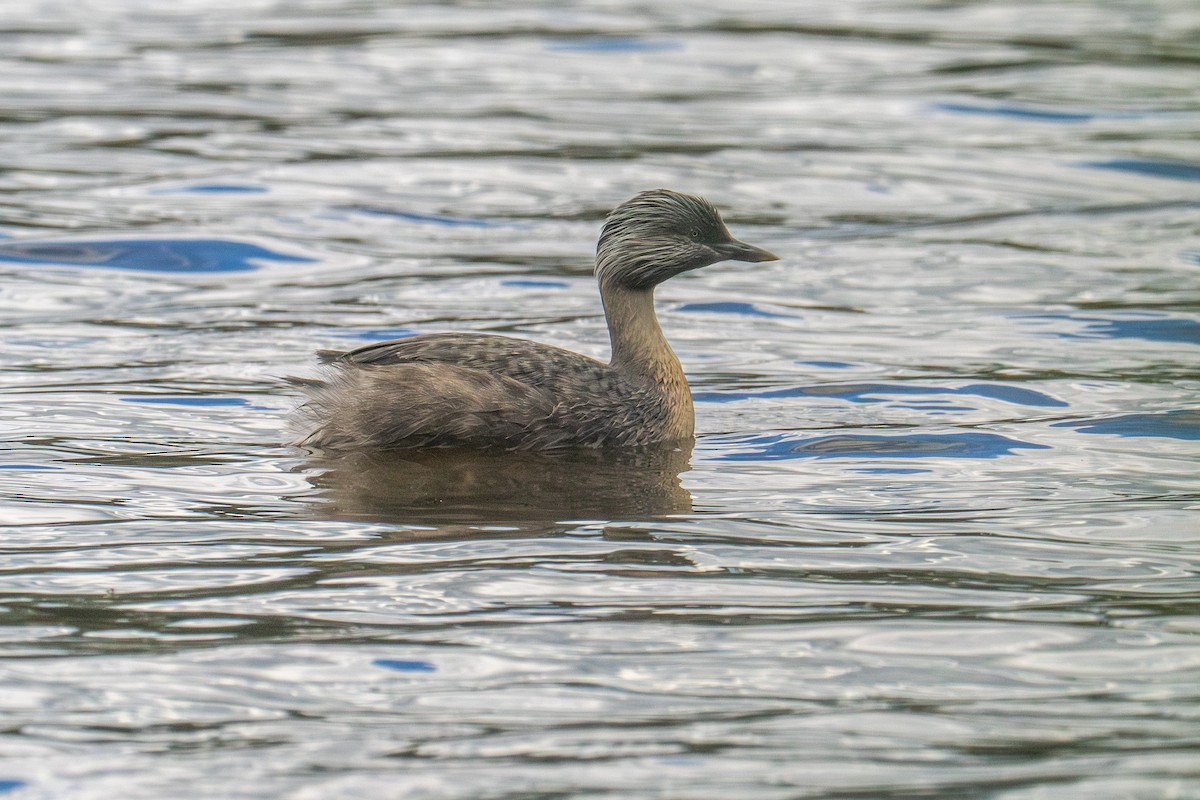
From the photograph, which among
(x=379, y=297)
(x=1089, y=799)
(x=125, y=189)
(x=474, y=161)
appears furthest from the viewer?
(x=474, y=161)

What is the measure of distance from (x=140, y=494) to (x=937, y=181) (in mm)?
9543

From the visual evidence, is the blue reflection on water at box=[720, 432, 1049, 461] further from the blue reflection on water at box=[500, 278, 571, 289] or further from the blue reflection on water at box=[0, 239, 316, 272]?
the blue reflection on water at box=[0, 239, 316, 272]

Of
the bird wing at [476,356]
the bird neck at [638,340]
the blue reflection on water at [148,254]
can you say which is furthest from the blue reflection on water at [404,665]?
the blue reflection on water at [148,254]

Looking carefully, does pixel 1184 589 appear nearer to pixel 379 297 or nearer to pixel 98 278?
pixel 379 297

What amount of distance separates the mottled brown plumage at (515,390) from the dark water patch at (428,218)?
16.1ft

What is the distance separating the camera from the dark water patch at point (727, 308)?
12113 millimetres

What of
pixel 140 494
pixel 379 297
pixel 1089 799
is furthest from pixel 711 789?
pixel 379 297

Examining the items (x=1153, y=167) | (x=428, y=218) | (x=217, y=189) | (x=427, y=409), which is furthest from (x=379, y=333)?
(x=1153, y=167)

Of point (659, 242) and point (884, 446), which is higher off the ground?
point (659, 242)

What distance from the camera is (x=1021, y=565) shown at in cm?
695

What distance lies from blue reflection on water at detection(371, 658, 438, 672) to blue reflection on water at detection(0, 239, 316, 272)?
7.50 m

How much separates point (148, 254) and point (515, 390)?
5.32m

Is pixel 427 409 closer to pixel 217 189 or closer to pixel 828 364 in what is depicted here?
pixel 828 364

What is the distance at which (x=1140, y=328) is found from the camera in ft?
37.7
